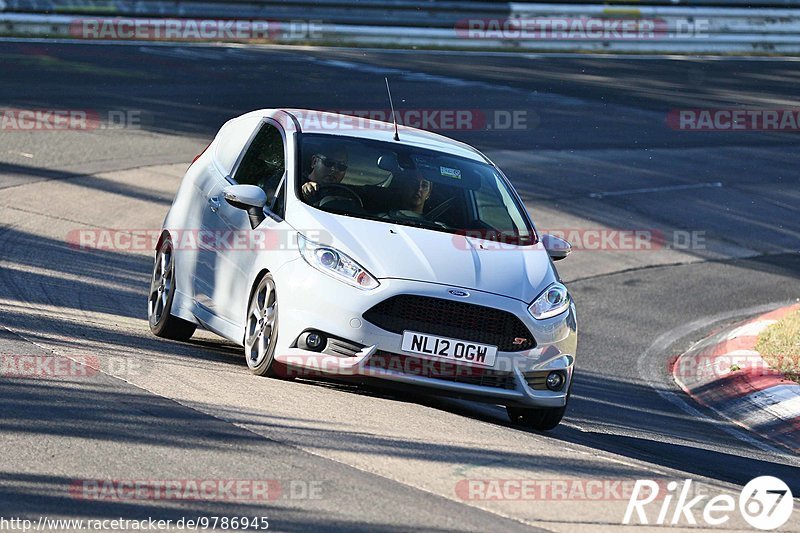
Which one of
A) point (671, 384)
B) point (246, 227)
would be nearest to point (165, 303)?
point (246, 227)

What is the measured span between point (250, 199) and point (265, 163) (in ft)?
2.49

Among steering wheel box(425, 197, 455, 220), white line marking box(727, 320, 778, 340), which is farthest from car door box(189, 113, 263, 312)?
white line marking box(727, 320, 778, 340)

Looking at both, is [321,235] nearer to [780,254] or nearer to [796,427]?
[796,427]

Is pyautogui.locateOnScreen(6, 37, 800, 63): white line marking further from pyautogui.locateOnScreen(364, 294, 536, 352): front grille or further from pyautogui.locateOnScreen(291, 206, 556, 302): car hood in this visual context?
pyautogui.locateOnScreen(364, 294, 536, 352): front grille

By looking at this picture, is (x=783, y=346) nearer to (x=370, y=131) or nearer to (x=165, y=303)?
(x=370, y=131)

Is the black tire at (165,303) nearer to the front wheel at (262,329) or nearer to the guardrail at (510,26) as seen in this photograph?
the front wheel at (262,329)

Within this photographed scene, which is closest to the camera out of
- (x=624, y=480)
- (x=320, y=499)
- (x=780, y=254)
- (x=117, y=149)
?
(x=320, y=499)

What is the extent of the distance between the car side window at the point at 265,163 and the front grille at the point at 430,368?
5.60 feet

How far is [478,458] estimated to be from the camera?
689 cm

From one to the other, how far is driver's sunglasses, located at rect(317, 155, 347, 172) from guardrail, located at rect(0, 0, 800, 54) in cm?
1825

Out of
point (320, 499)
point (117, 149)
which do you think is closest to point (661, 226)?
point (117, 149)

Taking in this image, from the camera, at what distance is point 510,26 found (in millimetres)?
31484

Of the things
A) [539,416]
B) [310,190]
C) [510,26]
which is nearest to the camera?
[539,416]

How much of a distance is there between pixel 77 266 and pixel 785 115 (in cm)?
1785
